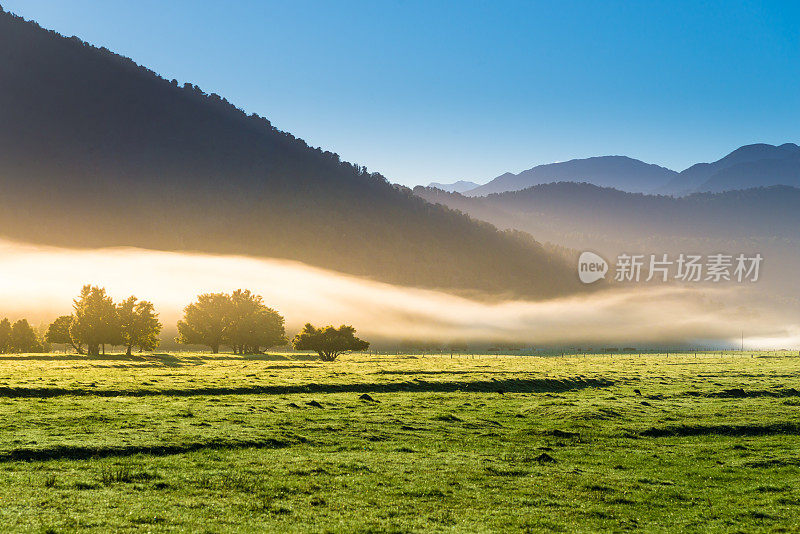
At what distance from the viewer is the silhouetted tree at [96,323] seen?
11756 centimetres

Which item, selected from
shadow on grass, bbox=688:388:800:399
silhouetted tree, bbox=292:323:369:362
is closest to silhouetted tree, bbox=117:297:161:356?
silhouetted tree, bbox=292:323:369:362

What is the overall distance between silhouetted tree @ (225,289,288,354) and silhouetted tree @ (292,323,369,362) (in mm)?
14677

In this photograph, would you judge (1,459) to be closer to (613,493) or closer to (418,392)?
(613,493)

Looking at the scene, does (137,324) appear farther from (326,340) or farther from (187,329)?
(326,340)

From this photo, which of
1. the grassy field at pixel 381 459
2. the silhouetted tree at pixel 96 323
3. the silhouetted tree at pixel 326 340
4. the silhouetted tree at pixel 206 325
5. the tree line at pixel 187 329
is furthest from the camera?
the silhouetted tree at pixel 206 325

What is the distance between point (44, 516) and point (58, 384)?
1619 inches

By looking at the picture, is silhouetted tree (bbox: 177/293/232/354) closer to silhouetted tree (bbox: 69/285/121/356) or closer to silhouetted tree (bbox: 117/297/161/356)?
silhouetted tree (bbox: 117/297/161/356)

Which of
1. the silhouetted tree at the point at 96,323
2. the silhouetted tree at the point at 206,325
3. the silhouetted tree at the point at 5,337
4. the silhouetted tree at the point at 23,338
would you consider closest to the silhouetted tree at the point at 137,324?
the silhouetted tree at the point at 96,323

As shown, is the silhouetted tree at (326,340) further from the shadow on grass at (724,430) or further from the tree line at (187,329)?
the shadow on grass at (724,430)

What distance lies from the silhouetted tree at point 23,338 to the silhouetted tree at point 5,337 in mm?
808

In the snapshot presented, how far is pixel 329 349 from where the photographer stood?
132500mm

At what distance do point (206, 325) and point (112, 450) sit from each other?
116 m

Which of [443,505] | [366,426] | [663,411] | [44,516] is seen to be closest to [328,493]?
[443,505]

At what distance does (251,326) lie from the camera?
145 meters
